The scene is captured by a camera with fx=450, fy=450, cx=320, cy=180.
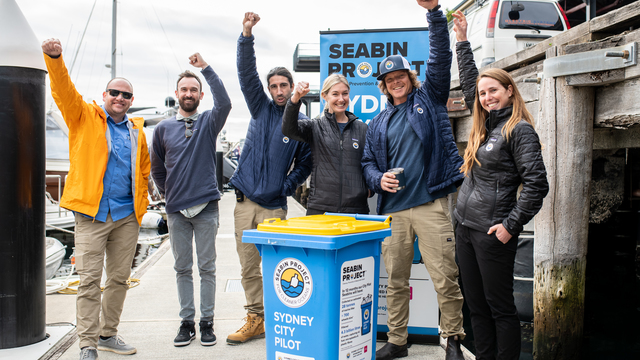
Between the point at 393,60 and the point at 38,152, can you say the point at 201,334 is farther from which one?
the point at 393,60

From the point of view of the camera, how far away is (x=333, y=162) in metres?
3.24

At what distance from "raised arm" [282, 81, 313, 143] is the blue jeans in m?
0.92

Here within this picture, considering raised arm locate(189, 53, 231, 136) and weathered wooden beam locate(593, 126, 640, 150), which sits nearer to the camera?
raised arm locate(189, 53, 231, 136)

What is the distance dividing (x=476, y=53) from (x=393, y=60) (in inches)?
195

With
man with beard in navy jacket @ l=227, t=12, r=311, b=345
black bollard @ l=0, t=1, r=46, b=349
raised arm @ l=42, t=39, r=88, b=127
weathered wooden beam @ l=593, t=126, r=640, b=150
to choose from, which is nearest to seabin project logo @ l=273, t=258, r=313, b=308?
man with beard in navy jacket @ l=227, t=12, r=311, b=345

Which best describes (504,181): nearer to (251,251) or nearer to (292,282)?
(292,282)

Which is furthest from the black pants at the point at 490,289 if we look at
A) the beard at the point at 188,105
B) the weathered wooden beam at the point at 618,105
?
the beard at the point at 188,105

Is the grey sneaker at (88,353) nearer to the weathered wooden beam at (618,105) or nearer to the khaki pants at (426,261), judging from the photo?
the khaki pants at (426,261)

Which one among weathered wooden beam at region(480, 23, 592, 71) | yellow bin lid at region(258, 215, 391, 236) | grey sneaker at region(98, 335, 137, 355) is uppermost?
weathered wooden beam at region(480, 23, 592, 71)

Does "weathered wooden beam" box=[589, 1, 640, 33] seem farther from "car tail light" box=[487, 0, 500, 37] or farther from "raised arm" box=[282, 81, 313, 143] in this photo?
"car tail light" box=[487, 0, 500, 37]

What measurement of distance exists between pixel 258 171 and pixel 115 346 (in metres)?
1.64

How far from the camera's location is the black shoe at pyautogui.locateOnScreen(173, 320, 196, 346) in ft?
11.1

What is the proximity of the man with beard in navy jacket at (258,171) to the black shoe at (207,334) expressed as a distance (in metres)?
0.13

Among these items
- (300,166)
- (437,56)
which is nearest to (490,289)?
(437,56)
